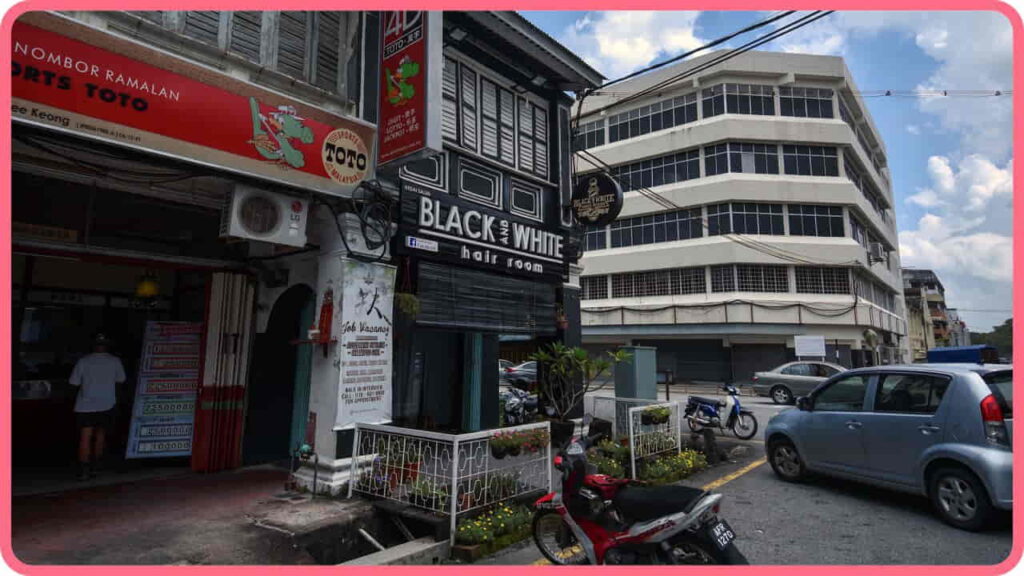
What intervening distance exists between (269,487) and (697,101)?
92.6ft

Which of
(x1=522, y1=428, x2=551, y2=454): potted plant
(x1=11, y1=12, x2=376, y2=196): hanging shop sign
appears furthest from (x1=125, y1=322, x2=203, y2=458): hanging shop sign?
(x1=522, y1=428, x2=551, y2=454): potted plant

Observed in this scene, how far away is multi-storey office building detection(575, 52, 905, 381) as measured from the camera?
2662cm

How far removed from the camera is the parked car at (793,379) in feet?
62.0

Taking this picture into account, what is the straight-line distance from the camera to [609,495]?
4.54 metres

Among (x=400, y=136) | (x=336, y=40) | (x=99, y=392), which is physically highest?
(x=336, y=40)

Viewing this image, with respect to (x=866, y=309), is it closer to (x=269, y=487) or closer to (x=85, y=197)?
(x=269, y=487)

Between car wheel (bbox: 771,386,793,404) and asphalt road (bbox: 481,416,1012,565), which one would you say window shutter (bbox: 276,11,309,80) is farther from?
car wheel (bbox: 771,386,793,404)

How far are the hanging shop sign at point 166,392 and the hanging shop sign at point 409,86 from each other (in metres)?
3.67

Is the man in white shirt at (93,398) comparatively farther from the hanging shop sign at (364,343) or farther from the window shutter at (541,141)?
the window shutter at (541,141)

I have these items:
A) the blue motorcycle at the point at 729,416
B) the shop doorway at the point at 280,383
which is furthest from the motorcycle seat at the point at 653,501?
the blue motorcycle at the point at 729,416

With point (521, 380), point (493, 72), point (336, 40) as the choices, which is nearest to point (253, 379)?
point (336, 40)

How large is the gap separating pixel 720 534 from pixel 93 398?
7.15 metres

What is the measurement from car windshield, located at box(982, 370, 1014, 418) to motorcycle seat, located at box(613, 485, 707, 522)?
338cm

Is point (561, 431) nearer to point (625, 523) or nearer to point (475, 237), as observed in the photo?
point (475, 237)
